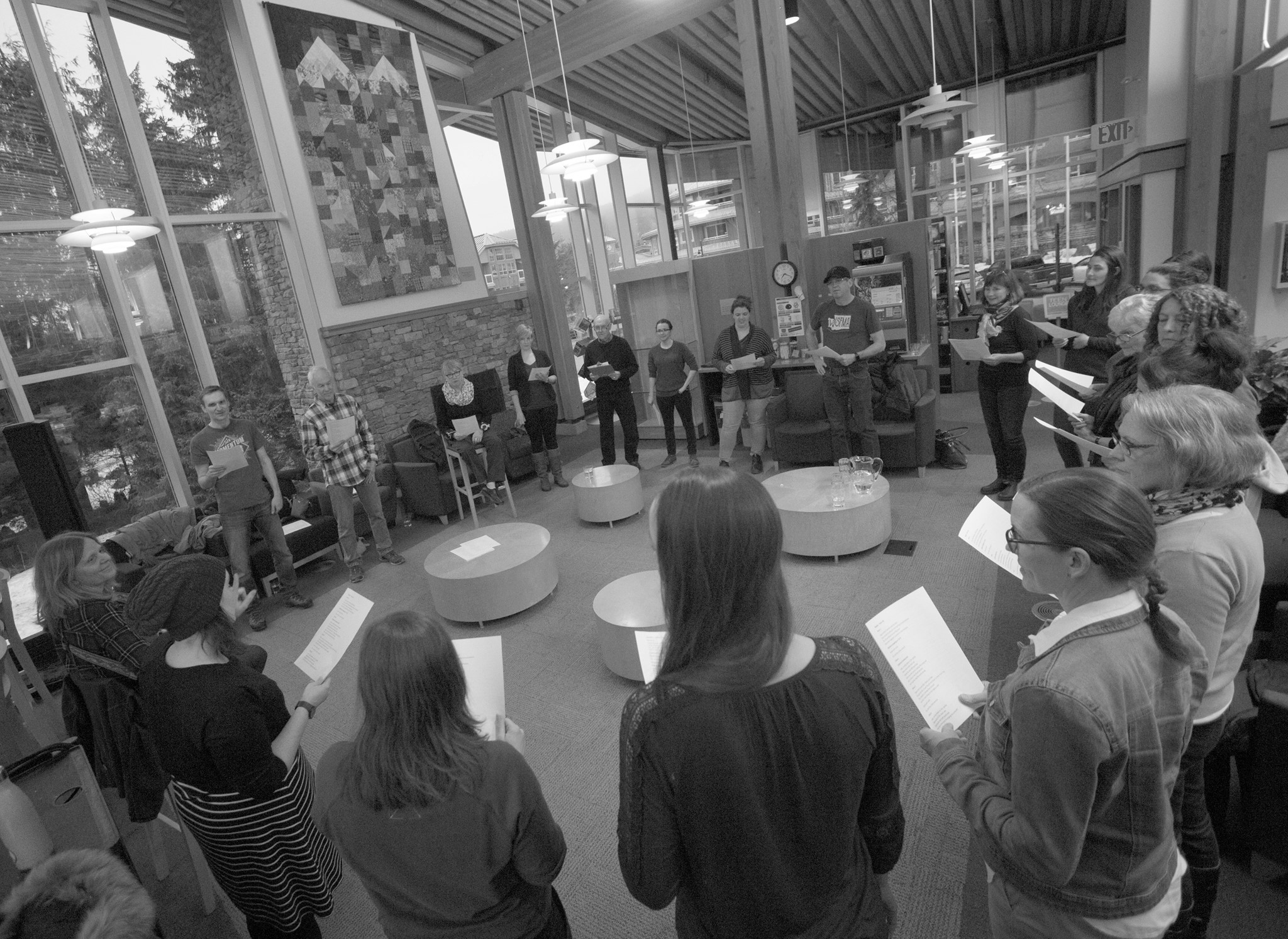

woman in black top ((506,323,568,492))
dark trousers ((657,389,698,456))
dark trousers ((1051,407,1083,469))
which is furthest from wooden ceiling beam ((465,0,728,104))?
dark trousers ((1051,407,1083,469))

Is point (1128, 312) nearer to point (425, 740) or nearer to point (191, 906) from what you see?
point (425, 740)

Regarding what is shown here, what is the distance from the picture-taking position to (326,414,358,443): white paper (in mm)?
4988

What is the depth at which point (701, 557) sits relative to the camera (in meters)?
1.00

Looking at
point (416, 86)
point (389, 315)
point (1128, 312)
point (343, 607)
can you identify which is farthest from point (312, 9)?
point (1128, 312)

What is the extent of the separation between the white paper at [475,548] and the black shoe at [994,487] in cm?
359

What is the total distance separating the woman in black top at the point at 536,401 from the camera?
21.8 ft

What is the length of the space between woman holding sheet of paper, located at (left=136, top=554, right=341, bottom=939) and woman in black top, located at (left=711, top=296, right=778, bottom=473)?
4.84 meters

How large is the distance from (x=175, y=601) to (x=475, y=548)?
2.98 m

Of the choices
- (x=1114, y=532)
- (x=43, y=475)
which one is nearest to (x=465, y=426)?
(x=43, y=475)

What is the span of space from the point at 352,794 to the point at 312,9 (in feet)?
26.3

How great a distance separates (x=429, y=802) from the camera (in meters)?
1.25

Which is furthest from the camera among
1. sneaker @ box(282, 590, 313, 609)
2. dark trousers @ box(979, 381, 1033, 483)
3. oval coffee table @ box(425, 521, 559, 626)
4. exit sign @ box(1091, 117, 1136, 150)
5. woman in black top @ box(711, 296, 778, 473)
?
exit sign @ box(1091, 117, 1136, 150)

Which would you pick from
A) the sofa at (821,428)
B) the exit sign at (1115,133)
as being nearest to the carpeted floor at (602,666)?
the sofa at (821,428)

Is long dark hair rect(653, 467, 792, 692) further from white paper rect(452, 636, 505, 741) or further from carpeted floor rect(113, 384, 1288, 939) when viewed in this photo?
carpeted floor rect(113, 384, 1288, 939)
